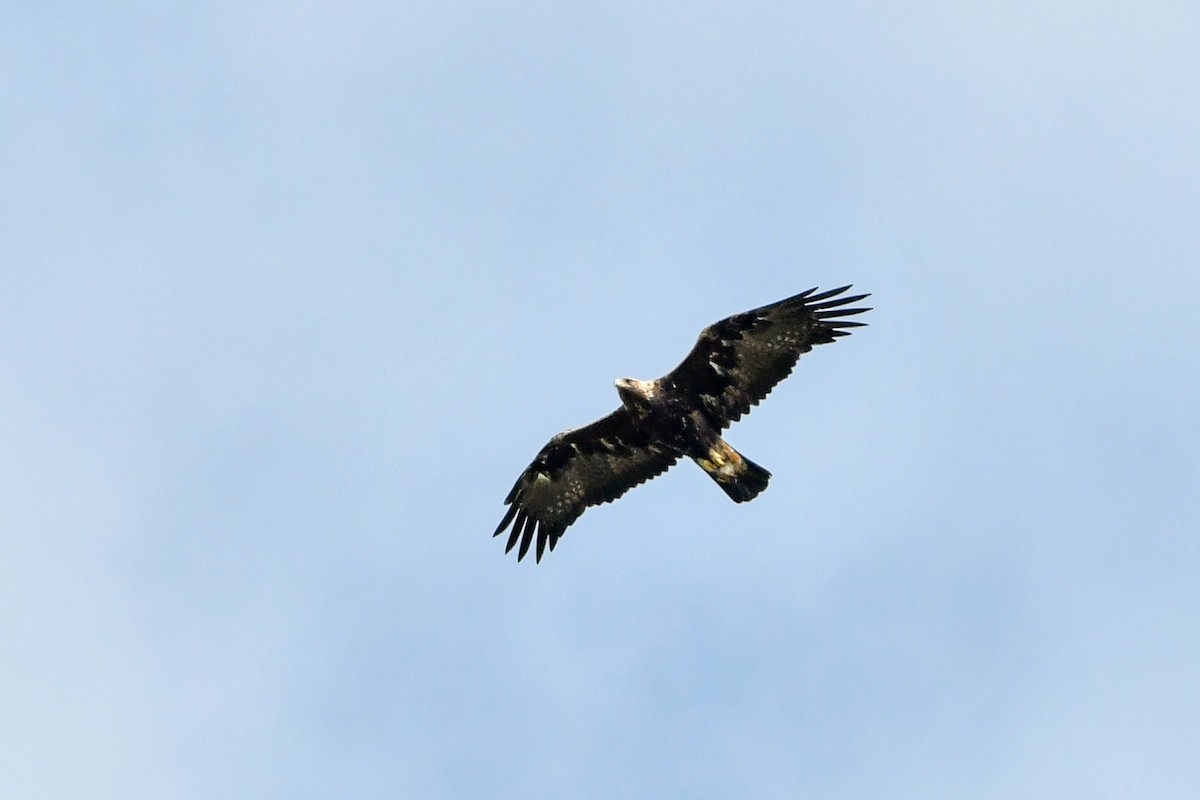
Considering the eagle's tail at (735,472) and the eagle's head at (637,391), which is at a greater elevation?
the eagle's head at (637,391)

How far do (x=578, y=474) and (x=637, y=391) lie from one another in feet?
7.84

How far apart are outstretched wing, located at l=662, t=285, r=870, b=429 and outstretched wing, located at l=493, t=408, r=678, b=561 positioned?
1.22 meters

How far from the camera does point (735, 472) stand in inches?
883

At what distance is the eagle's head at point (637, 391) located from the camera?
72.5 feet

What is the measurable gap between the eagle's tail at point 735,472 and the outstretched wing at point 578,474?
3.16 ft

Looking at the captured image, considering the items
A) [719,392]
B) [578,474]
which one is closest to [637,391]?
[719,392]

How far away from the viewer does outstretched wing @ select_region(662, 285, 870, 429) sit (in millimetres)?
21859

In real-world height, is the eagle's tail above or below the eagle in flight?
below

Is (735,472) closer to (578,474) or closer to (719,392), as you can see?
(719,392)

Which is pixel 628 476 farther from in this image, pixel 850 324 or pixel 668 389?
pixel 850 324

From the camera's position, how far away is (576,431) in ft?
76.4

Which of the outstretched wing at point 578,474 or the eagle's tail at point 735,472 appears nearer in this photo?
the eagle's tail at point 735,472

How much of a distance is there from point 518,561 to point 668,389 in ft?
13.3

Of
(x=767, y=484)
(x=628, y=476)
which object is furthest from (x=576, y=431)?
(x=767, y=484)
